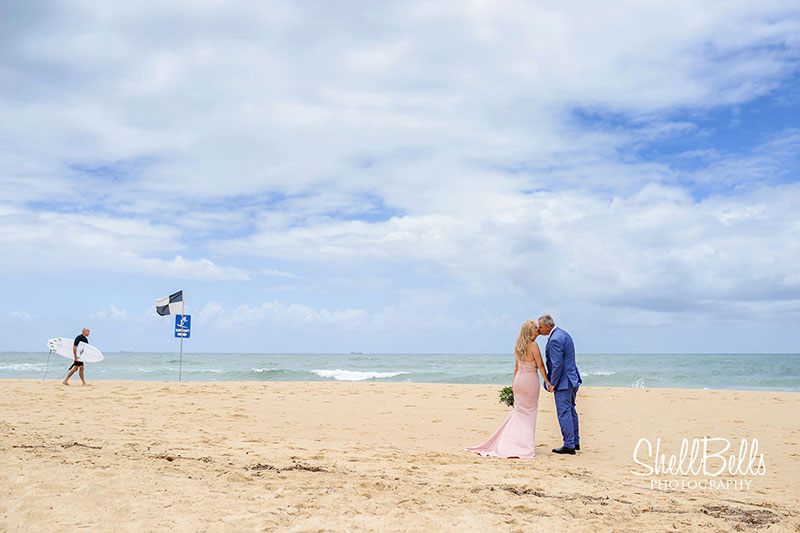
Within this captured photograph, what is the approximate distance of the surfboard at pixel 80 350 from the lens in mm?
15984

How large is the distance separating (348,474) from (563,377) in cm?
333

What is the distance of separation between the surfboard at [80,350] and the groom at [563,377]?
1336 centimetres

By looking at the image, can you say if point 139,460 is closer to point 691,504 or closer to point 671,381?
point 691,504

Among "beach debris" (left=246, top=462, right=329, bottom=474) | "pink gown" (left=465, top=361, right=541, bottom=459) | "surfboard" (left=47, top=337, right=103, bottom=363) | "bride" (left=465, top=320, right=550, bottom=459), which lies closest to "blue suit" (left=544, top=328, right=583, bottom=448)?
"bride" (left=465, top=320, right=550, bottom=459)

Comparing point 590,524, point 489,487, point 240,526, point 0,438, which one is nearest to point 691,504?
point 590,524

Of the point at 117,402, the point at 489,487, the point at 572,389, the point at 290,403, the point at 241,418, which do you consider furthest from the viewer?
the point at 290,403

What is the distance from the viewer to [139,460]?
19.1 ft

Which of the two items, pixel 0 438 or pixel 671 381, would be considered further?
pixel 671 381

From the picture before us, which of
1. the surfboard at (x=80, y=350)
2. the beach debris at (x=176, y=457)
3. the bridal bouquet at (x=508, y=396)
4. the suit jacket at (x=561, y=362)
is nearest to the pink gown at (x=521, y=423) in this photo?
the suit jacket at (x=561, y=362)

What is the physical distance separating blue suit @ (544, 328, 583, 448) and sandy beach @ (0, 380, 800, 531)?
35 centimetres

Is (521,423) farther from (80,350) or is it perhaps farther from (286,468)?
(80,350)

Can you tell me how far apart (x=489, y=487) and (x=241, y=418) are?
6.24m

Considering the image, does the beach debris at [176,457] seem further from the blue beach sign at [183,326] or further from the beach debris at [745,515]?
the blue beach sign at [183,326]

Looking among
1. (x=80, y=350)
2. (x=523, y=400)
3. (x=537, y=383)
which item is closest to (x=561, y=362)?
(x=537, y=383)
